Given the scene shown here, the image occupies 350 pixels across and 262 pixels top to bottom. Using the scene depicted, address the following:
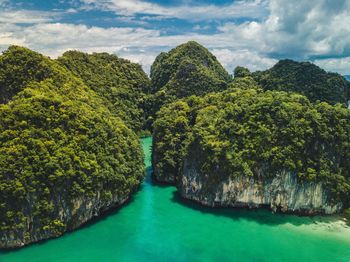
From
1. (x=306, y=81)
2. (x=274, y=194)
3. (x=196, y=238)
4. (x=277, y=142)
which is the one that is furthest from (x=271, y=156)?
(x=306, y=81)

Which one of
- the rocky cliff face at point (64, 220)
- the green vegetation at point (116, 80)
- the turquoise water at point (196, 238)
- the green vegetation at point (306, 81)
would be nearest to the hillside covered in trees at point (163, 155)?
the rocky cliff face at point (64, 220)

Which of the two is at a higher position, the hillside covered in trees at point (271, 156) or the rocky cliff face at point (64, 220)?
the hillside covered in trees at point (271, 156)

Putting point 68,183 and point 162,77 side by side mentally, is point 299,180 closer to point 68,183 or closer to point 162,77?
point 68,183

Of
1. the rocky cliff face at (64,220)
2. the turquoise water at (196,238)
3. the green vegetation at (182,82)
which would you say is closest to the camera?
the rocky cliff face at (64,220)

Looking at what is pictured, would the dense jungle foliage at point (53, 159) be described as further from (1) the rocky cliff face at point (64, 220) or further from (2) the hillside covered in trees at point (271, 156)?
(2) the hillside covered in trees at point (271, 156)

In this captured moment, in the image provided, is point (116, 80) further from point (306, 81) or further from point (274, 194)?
point (274, 194)

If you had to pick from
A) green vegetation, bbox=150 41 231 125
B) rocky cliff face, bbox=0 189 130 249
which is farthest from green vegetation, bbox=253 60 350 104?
rocky cliff face, bbox=0 189 130 249
